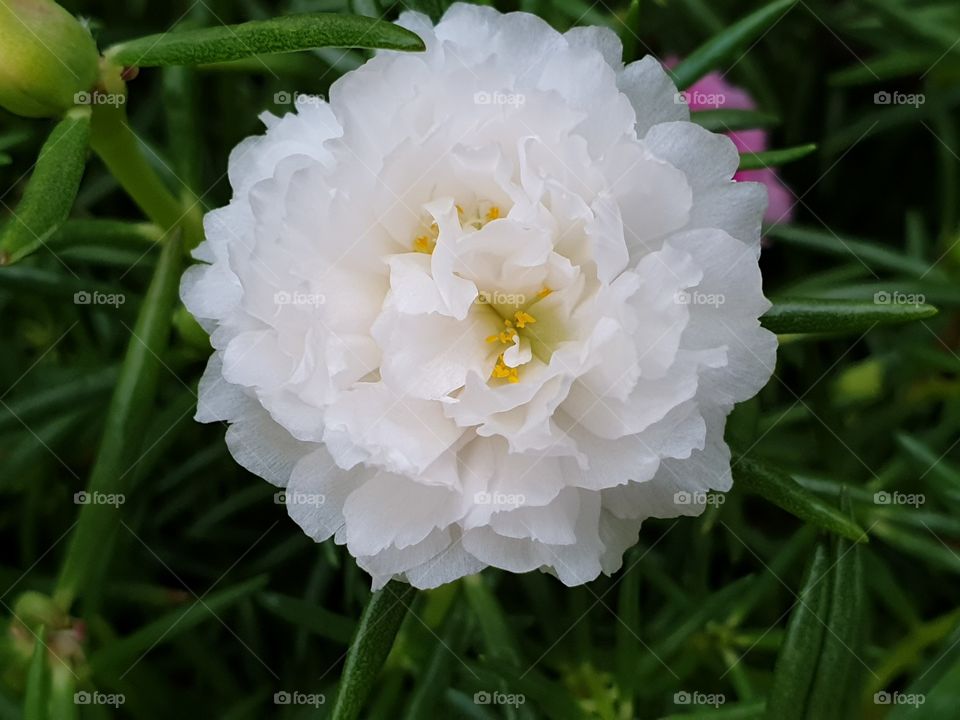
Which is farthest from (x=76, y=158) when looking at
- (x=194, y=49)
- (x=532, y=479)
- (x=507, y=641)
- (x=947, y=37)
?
(x=947, y=37)

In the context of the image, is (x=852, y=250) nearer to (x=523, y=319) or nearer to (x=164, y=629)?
(x=523, y=319)

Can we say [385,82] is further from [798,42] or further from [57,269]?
[798,42]

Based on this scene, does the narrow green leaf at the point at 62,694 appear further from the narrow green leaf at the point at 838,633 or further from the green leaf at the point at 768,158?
the green leaf at the point at 768,158

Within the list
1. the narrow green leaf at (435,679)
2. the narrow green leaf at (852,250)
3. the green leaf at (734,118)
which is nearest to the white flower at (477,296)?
the narrow green leaf at (435,679)

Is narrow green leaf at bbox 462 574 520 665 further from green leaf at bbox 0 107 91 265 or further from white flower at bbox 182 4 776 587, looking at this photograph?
green leaf at bbox 0 107 91 265

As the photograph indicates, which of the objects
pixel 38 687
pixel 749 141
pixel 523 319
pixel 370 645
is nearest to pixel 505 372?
pixel 523 319

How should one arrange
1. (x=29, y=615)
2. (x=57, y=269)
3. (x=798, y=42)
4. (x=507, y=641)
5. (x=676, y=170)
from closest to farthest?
(x=676, y=170), (x=29, y=615), (x=507, y=641), (x=57, y=269), (x=798, y=42)

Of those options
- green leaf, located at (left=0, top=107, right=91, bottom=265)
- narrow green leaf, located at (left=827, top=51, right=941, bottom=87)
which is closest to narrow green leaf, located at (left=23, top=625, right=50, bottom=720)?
green leaf, located at (left=0, top=107, right=91, bottom=265)
